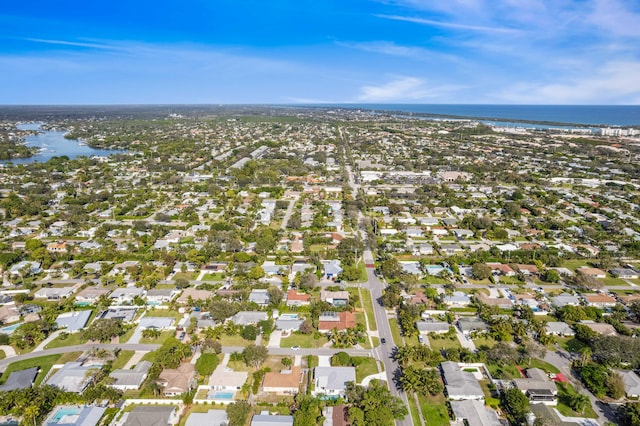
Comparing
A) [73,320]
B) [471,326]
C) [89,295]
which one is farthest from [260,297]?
[471,326]

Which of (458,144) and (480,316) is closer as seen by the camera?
(480,316)

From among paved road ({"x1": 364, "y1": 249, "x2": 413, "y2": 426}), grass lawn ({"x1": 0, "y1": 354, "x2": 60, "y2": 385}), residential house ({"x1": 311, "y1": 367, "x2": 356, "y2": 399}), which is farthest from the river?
residential house ({"x1": 311, "y1": 367, "x2": 356, "y2": 399})

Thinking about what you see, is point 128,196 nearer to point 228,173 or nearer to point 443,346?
point 228,173

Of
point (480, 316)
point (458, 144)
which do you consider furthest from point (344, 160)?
point (480, 316)

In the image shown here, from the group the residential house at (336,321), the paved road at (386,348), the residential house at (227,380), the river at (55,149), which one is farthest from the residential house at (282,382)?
the river at (55,149)

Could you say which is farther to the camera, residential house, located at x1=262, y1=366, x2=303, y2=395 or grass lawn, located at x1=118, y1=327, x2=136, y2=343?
grass lawn, located at x1=118, y1=327, x2=136, y2=343

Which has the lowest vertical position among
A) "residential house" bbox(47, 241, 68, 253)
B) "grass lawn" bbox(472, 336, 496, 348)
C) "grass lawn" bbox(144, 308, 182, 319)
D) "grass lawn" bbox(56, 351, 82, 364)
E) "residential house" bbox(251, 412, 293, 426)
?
"grass lawn" bbox(56, 351, 82, 364)

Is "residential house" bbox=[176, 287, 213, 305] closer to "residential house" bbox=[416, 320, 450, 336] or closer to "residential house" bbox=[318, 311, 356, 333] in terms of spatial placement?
"residential house" bbox=[318, 311, 356, 333]
